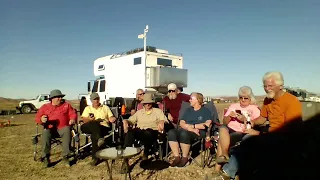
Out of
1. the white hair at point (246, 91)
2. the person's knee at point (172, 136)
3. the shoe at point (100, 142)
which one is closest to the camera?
the white hair at point (246, 91)

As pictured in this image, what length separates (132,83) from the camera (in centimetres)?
1090

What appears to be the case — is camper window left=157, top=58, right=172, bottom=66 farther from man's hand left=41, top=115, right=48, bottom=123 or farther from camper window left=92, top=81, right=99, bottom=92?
man's hand left=41, top=115, right=48, bottom=123

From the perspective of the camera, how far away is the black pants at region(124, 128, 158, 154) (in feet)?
14.4

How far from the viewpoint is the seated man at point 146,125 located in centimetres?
440

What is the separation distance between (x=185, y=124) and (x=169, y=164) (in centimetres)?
77

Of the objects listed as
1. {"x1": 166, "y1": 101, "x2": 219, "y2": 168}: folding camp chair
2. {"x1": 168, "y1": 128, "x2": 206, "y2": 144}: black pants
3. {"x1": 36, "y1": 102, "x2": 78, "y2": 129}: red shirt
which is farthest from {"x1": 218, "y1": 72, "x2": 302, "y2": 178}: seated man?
{"x1": 36, "y1": 102, "x2": 78, "y2": 129}: red shirt

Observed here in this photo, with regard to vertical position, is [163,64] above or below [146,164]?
above

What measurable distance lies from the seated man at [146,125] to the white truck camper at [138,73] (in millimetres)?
4781

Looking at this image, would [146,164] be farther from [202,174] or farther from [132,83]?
[132,83]

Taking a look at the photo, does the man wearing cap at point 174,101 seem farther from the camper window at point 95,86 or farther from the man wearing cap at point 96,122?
the camper window at point 95,86

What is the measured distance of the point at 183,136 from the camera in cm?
427

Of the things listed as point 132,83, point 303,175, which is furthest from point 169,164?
point 132,83

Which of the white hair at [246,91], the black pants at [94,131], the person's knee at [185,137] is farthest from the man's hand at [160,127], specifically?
the white hair at [246,91]

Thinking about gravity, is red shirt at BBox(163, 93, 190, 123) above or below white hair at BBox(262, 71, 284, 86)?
below
